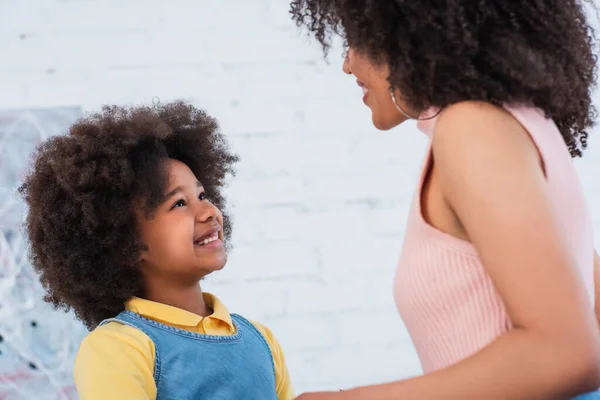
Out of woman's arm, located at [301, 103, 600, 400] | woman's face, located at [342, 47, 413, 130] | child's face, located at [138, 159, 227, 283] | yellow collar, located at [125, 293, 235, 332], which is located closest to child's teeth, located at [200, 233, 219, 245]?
child's face, located at [138, 159, 227, 283]

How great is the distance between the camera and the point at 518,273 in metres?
0.62

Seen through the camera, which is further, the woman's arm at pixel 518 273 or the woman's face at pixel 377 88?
the woman's face at pixel 377 88

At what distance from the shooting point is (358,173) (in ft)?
6.11

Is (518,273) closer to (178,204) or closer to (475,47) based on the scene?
(475,47)

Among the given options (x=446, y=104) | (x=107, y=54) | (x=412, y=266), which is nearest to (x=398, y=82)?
(x=446, y=104)

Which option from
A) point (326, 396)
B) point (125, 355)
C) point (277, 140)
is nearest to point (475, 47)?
point (326, 396)

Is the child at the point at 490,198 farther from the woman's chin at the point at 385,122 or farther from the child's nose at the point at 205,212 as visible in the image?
the child's nose at the point at 205,212

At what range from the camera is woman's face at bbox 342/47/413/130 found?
A: 792mm

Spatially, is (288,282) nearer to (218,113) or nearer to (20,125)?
(218,113)

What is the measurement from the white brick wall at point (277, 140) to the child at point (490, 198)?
1.03m

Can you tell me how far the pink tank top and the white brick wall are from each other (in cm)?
106

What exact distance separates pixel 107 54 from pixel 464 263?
1.29 m

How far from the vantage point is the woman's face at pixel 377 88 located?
792 mm

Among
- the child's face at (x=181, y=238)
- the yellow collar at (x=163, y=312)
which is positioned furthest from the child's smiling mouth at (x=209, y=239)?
the yellow collar at (x=163, y=312)
